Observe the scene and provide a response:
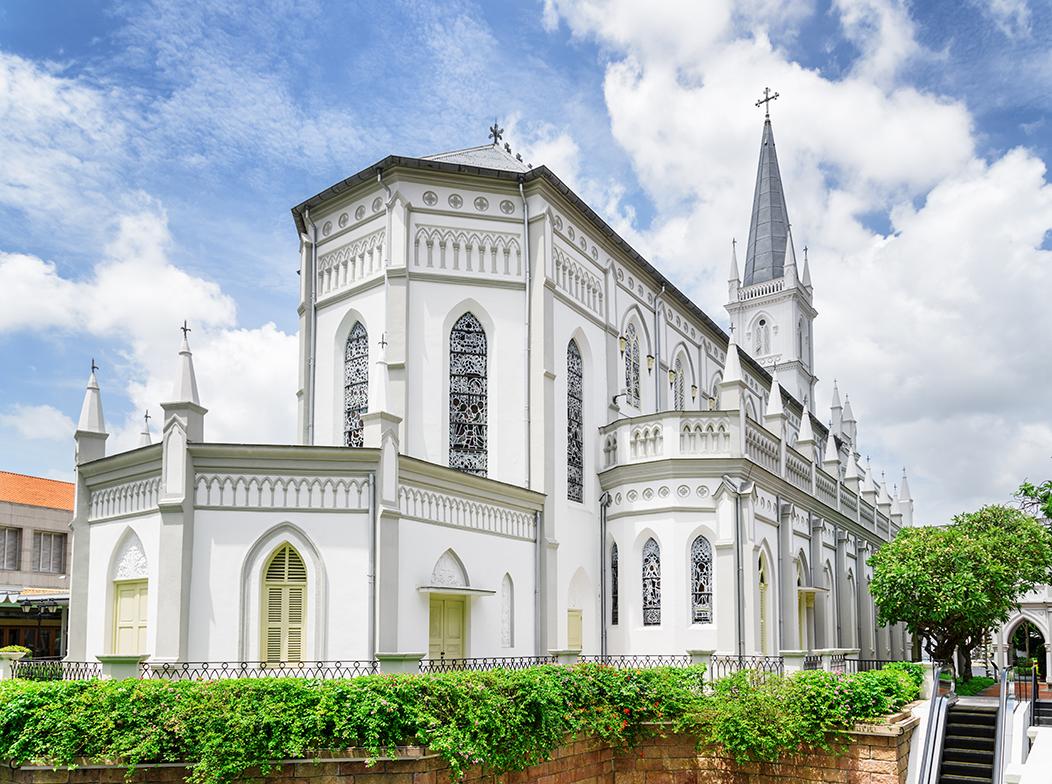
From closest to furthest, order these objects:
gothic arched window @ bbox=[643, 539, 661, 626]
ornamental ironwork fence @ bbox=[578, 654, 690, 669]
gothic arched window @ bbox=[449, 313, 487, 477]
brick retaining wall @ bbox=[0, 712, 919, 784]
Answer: brick retaining wall @ bbox=[0, 712, 919, 784] → ornamental ironwork fence @ bbox=[578, 654, 690, 669] → gothic arched window @ bbox=[449, 313, 487, 477] → gothic arched window @ bbox=[643, 539, 661, 626]

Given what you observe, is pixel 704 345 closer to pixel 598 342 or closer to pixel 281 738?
pixel 598 342

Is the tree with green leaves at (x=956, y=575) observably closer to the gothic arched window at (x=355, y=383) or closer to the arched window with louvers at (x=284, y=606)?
the gothic arched window at (x=355, y=383)

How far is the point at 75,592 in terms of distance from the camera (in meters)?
19.9

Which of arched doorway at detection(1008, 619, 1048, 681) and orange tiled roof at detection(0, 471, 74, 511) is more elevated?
orange tiled roof at detection(0, 471, 74, 511)

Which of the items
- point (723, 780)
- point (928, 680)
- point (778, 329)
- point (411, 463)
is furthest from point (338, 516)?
point (778, 329)

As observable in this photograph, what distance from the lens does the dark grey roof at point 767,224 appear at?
62.9 meters

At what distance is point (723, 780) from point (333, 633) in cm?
772

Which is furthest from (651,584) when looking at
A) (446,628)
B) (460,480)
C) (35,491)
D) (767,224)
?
(767,224)

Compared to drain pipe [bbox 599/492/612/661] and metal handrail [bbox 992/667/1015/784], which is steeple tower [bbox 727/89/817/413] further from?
metal handrail [bbox 992/667/1015/784]

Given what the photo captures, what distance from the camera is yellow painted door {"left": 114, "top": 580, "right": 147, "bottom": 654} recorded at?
18597mm

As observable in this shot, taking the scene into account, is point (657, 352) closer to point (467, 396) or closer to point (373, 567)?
point (467, 396)

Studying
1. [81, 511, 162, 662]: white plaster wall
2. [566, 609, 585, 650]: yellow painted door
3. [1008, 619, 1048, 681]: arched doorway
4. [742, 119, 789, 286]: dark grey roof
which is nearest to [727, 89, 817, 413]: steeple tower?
[742, 119, 789, 286]: dark grey roof

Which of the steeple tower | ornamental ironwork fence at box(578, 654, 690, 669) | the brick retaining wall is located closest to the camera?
the brick retaining wall

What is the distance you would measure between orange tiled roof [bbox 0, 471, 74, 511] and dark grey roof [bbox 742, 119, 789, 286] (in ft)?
144
